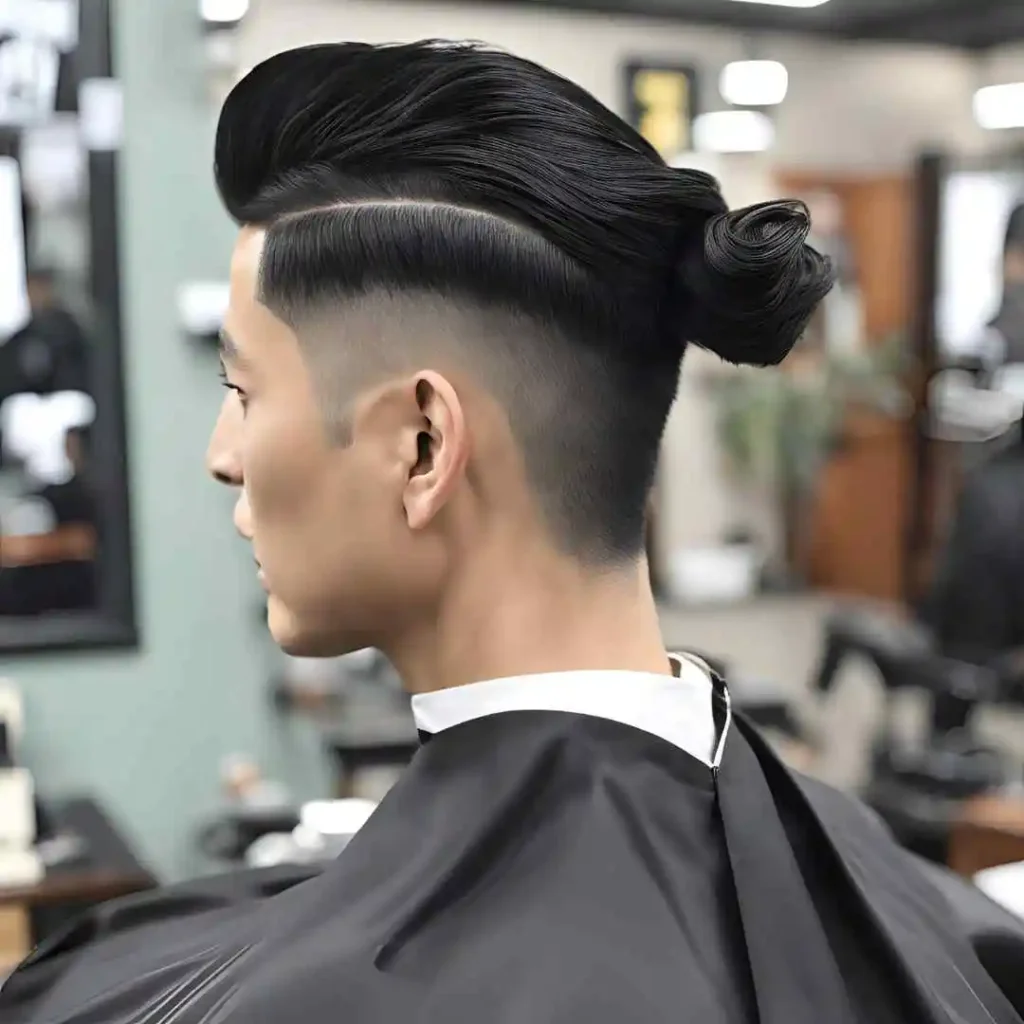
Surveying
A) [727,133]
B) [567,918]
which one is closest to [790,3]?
[727,133]

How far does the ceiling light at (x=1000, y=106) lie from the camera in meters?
6.34

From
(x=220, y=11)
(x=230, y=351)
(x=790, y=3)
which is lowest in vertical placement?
(x=230, y=351)

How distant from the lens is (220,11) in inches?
86.8

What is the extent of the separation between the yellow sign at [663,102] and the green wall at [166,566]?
3529 mm

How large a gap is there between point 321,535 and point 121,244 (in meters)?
1.52

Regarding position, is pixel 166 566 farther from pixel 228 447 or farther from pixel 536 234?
pixel 536 234

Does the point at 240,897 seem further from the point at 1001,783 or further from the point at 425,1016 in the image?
the point at 1001,783

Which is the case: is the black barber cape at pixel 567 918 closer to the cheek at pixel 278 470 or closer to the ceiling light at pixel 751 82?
the cheek at pixel 278 470

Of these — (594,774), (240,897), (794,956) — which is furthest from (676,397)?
(240,897)

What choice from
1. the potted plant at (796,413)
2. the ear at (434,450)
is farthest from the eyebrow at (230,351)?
the potted plant at (796,413)

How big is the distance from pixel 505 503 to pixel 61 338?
1.56 meters

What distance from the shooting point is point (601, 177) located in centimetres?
87

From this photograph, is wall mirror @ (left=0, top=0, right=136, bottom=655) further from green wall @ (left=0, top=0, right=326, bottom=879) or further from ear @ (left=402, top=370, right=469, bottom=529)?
ear @ (left=402, top=370, right=469, bottom=529)

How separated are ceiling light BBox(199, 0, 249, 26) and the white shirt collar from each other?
1.66 metres
